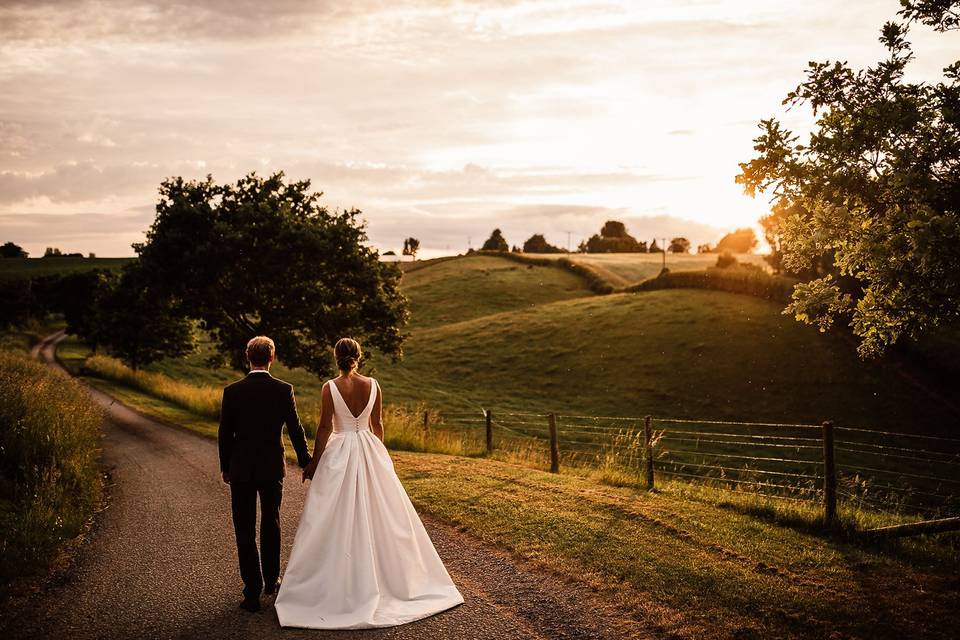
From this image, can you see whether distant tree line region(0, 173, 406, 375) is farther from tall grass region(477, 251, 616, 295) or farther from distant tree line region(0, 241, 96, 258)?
distant tree line region(0, 241, 96, 258)

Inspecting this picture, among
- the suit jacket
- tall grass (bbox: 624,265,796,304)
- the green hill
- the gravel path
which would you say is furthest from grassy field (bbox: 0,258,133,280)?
the suit jacket

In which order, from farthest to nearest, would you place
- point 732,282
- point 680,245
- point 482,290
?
point 680,245
point 482,290
point 732,282

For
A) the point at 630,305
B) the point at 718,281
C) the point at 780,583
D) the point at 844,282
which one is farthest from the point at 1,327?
the point at 780,583

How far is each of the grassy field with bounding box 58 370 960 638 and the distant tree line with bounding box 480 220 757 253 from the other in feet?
455

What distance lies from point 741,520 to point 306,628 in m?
7.51

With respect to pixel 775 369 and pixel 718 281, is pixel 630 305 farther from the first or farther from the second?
pixel 775 369

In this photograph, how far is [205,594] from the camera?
25.0ft

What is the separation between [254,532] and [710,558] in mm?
5952

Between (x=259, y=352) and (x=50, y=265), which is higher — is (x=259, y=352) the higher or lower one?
the lower one

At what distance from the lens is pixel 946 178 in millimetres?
8789

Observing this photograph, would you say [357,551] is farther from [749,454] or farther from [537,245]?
[537,245]

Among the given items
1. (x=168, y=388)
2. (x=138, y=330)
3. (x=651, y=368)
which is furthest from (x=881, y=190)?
(x=138, y=330)

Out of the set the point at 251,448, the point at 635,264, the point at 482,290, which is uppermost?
the point at 635,264

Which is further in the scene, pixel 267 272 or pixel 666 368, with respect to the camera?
pixel 666 368
